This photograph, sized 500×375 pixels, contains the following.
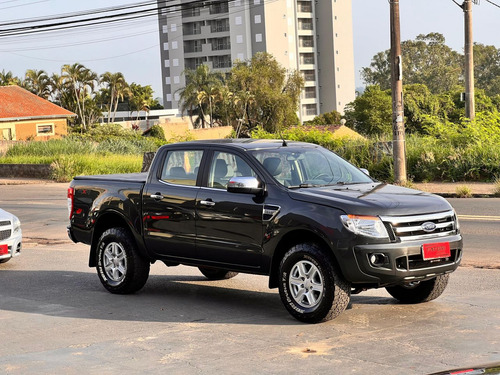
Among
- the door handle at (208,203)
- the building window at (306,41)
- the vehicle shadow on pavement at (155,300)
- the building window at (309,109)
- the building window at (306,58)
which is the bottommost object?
the vehicle shadow on pavement at (155,300)

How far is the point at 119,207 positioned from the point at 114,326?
6.74ft

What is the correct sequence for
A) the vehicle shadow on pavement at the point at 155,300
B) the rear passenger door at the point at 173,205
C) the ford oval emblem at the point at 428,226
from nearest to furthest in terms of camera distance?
the ford oval emblem at the point at 428,226, the vehicle shadow on pavement at the point at 155,300, the rear passenger door at the point at 173,205

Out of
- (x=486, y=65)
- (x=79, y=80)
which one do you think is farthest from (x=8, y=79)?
(x=486, y=65)

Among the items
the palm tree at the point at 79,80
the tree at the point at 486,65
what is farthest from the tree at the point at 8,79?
the tree at the point at 486,65

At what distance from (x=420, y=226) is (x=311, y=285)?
1173 millimetres

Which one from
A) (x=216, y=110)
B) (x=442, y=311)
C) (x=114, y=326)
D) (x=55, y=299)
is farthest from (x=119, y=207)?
(x=216, y=110)

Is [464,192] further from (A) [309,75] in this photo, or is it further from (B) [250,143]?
(A) [309,75]

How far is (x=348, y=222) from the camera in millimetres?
7988

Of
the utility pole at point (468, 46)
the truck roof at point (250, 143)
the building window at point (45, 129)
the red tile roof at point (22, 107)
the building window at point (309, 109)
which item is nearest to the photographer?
the truck roof at point (250, 143)

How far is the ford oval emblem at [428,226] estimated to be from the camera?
813cm

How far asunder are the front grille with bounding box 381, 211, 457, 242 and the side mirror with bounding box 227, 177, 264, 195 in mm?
1408

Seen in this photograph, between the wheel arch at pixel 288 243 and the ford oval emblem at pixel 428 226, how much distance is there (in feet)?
3.01

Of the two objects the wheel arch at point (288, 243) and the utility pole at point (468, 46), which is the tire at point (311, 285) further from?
the utility pole at point (468, 46)

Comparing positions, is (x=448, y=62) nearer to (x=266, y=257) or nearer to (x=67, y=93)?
(x=67, y=93)
